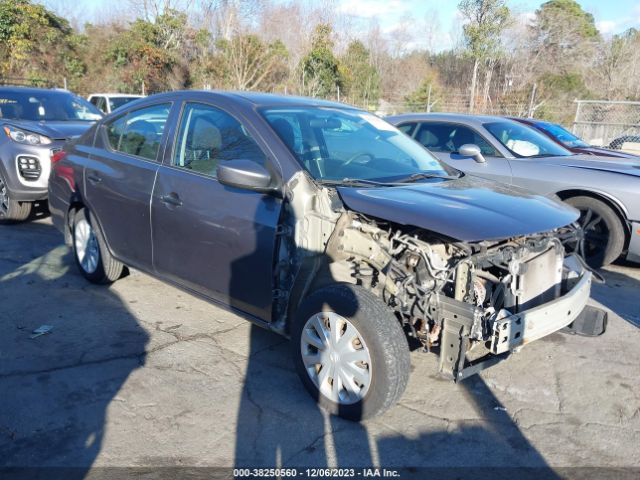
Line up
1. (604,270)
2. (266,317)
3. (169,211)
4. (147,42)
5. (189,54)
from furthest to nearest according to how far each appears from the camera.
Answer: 1. (189,54)
2. (147,42)
3. (604,270)
4. (169,211)
5. (266,317)

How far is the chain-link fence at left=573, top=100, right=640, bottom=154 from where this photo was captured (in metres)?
14.0

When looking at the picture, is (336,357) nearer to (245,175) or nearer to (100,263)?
(245,175)

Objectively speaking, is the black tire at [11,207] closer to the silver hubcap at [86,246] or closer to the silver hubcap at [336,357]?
the silver hubcap at [86,246]

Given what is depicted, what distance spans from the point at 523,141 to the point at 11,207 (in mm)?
6526

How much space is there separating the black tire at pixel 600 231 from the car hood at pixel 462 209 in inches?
106

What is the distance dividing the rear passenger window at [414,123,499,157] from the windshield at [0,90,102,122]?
4.93 metres

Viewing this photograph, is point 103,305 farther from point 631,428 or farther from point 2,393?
point 631,428

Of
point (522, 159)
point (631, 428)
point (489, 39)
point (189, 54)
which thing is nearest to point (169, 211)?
point (631, 428)

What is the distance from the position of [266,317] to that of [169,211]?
1090mm

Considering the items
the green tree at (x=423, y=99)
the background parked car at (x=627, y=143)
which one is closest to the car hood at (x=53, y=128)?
the background parked car at (x=627, y=143)

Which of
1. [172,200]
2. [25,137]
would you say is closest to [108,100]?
[25,137]

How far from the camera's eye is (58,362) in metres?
3.71

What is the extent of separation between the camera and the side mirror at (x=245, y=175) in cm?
326

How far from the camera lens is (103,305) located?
4.68 m
